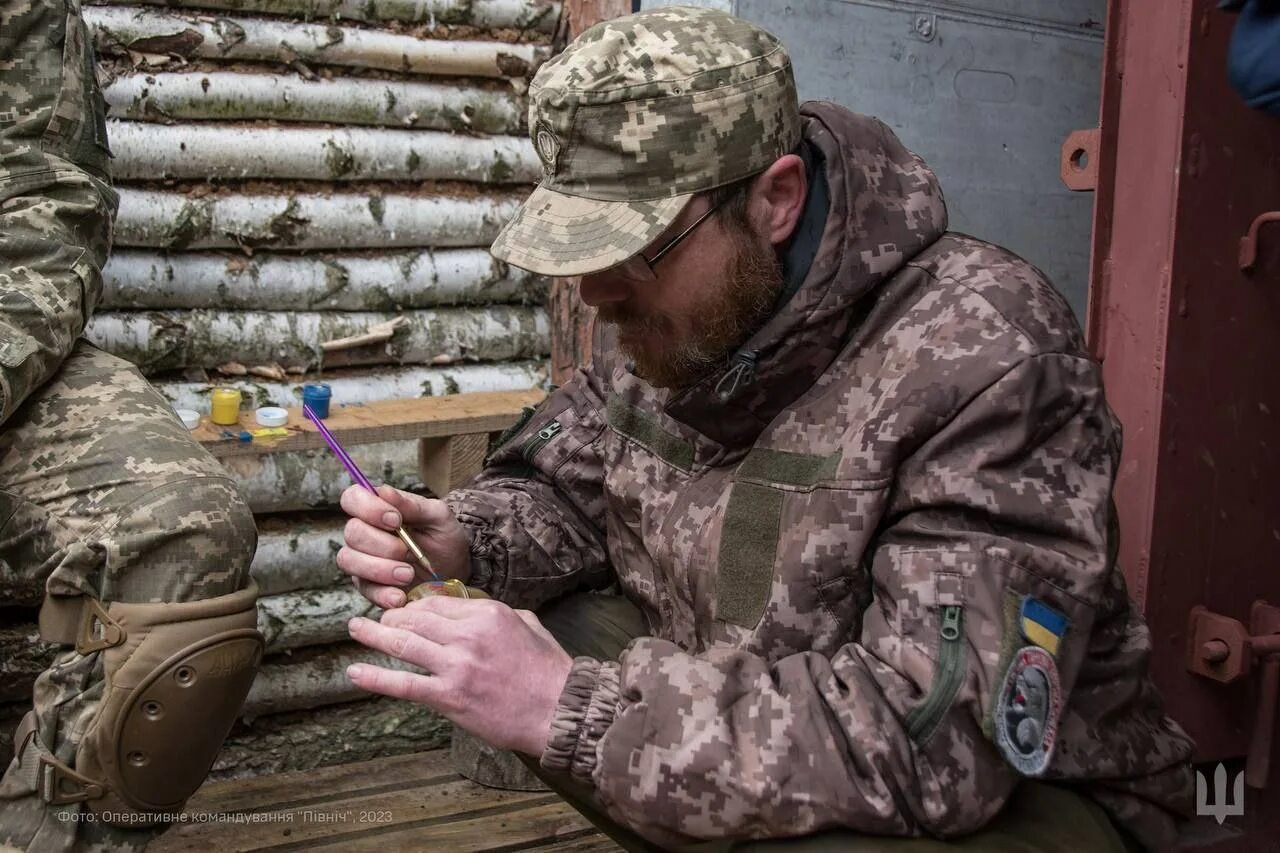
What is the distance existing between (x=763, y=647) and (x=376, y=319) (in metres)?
2.12

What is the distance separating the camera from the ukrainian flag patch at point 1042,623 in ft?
5.58

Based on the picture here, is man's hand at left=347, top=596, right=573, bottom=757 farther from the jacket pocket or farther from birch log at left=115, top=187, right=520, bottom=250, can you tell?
birch log at left=115, top=187, right=520, bottom=250

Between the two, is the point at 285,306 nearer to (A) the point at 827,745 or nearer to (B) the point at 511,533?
(B) the point at 511,533

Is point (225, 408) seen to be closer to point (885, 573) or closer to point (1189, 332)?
point (885, 573)

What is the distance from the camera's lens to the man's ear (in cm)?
204

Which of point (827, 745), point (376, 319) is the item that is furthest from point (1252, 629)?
point (376, 319)

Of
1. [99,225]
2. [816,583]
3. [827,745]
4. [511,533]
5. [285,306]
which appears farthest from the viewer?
[285,306]

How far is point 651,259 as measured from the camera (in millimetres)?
2035

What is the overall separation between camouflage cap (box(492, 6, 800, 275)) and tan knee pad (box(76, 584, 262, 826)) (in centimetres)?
90

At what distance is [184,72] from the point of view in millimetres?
3471

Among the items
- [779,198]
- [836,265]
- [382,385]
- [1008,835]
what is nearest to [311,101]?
[382,385]

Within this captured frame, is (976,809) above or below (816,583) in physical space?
below

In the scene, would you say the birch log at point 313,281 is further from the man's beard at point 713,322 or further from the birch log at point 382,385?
the man's beard at point 713,322

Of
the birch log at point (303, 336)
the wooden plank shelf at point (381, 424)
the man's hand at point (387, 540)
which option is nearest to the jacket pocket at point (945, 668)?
the man's hand at point (387, 540)
